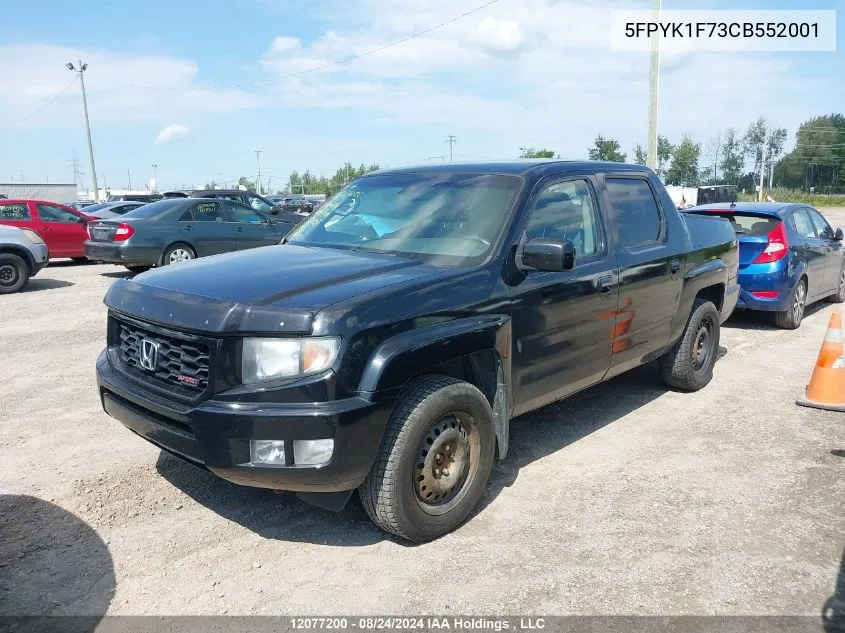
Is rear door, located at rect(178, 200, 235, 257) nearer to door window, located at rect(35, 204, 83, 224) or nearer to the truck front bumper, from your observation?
door window, located at rect(35, 204, 83, 224)

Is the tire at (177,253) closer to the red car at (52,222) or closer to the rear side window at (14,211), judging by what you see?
the red car at (52,222)

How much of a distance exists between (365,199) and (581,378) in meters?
1.88

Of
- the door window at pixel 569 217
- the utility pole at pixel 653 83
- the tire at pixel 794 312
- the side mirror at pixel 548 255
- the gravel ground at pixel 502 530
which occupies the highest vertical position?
the utility pole at pixel 653 83

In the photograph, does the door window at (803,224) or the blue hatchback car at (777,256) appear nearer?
the blue hatchback car at (777,256)

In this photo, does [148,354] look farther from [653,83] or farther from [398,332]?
[653,83]

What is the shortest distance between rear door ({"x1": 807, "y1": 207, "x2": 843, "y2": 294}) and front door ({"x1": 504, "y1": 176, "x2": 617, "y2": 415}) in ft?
20.9

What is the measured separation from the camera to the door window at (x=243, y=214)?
13695 millimetres

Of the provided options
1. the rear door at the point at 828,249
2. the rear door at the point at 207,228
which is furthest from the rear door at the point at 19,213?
the rear door at the point at 828,249

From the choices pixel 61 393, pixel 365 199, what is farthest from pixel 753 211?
pixel 61 393

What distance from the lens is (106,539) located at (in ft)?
11.6

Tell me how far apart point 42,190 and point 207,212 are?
72505 millimetres

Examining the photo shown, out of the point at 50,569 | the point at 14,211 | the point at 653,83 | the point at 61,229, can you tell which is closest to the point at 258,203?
the point at 61,229

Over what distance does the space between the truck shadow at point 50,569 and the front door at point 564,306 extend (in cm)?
233

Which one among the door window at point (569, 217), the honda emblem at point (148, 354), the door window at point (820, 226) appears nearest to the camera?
the honda emblem at point (148, 354)
